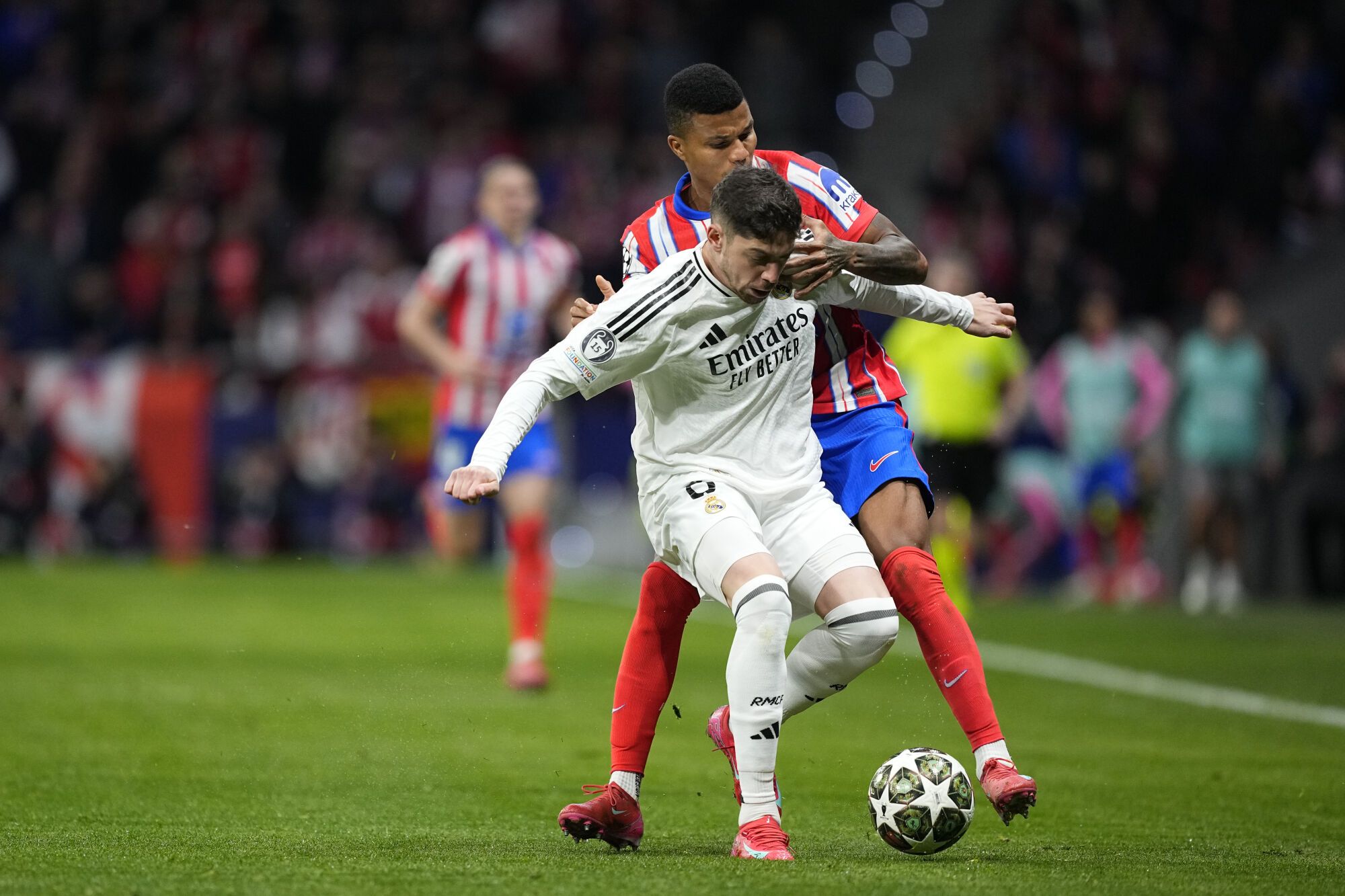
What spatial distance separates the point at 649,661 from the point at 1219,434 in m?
10.7

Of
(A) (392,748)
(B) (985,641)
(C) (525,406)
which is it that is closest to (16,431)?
(B) (985,641)

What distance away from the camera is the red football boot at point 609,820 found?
4793mm

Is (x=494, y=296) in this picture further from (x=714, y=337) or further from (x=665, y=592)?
(x=714, y=337)

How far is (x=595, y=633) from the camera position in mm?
11844

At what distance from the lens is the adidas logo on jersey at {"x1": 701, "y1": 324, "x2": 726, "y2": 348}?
15.8 ft

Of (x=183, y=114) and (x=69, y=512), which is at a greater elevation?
(x=183, y=114)

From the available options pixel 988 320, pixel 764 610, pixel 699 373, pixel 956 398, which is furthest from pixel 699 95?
pixel 956 398

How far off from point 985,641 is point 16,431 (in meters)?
10.3

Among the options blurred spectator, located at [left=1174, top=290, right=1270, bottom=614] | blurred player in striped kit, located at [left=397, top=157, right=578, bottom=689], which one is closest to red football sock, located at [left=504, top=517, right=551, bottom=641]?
blurred player in striped kit, located at [left=397, top=157, right=578, bottom=689]

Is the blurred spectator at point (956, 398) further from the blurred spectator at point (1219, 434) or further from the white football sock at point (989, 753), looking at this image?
the white football sock at point (989, 753)

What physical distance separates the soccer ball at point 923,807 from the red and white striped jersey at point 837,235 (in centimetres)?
112

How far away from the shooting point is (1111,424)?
14992mm

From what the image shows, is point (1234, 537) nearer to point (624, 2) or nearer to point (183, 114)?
point (624, 2)

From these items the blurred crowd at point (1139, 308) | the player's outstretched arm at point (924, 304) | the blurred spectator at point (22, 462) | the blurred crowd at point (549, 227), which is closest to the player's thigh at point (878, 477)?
the player's outstretched arm at point (924, 304)
